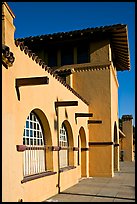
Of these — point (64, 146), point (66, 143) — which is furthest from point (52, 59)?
point (64, 146)

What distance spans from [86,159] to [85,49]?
590 cm

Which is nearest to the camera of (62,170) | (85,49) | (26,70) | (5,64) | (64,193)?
(5,64)

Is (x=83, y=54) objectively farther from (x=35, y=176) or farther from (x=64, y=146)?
(x=35, y=176)

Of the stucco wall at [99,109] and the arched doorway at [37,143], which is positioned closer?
the arched doorway at [37,143]

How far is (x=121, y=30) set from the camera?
52.4ft

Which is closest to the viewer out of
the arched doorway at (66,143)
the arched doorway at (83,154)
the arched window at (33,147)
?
the arched window at (33,147)

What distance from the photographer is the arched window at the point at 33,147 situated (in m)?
8.66

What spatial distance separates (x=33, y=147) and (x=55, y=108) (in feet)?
7.45

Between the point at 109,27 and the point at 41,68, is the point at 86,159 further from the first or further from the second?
the point at 41,68

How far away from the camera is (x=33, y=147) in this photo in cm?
904

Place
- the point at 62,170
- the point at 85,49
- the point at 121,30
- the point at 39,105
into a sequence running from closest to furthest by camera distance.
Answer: the point at 39,105 → the point at 62,170 → the point at 121,30 → the point at 85,49

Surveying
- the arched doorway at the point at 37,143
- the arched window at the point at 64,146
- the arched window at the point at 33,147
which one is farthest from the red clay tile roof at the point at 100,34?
the arched window at the point at 33,147

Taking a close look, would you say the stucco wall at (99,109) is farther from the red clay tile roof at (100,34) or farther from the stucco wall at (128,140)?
the stucco wall at (128,140)

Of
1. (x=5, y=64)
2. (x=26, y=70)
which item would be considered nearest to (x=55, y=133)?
(x=26, y=70)
